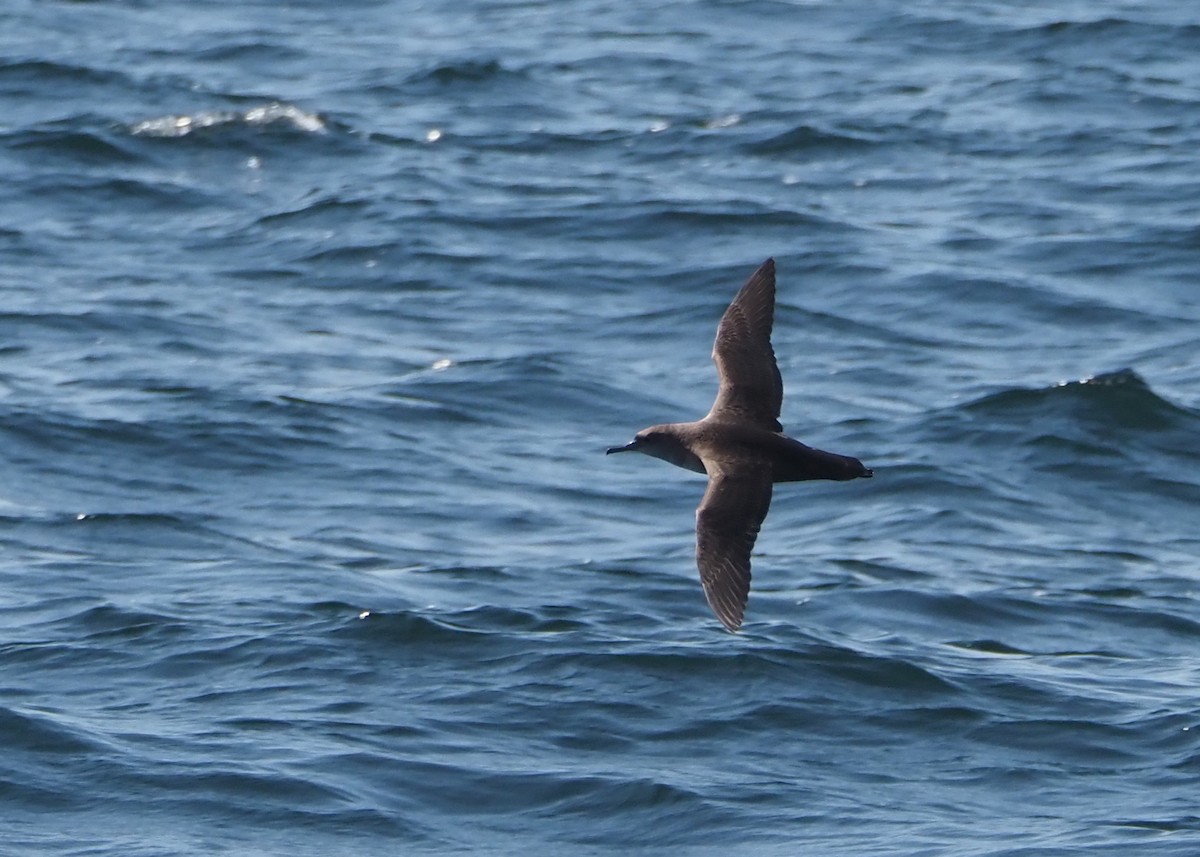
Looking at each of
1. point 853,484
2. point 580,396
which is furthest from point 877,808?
point 580,396

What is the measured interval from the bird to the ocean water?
1.99 metres

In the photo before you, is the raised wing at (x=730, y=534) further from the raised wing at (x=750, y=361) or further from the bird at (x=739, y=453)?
the raised wing at (x=750, y=361)

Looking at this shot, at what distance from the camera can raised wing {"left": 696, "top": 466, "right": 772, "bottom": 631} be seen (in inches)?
341

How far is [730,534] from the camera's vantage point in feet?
29.0

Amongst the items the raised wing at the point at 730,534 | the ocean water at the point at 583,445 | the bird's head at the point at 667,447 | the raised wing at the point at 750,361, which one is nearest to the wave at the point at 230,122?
the ocean water at the point at 583,445

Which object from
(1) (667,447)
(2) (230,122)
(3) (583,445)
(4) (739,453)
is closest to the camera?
(4) (739,453)

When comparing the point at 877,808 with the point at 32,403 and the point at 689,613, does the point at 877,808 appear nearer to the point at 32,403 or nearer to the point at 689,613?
the point at 689,613

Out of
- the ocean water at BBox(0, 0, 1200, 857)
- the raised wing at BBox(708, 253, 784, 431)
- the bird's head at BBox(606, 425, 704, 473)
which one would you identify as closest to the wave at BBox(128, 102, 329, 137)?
the ocean water at BBox(0, 0, 1200, 857)

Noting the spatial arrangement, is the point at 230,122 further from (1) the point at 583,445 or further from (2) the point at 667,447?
(2) the point at 667,447

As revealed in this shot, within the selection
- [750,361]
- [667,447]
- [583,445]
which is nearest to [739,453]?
[667,447]

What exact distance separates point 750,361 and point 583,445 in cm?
469

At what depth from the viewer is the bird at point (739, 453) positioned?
28.7 feet

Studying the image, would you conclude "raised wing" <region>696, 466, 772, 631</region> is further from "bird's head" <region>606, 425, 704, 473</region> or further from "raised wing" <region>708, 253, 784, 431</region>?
"raised wing" <region>708, 253, 784, 431</region>

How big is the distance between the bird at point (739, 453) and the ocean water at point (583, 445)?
6.54 ft
